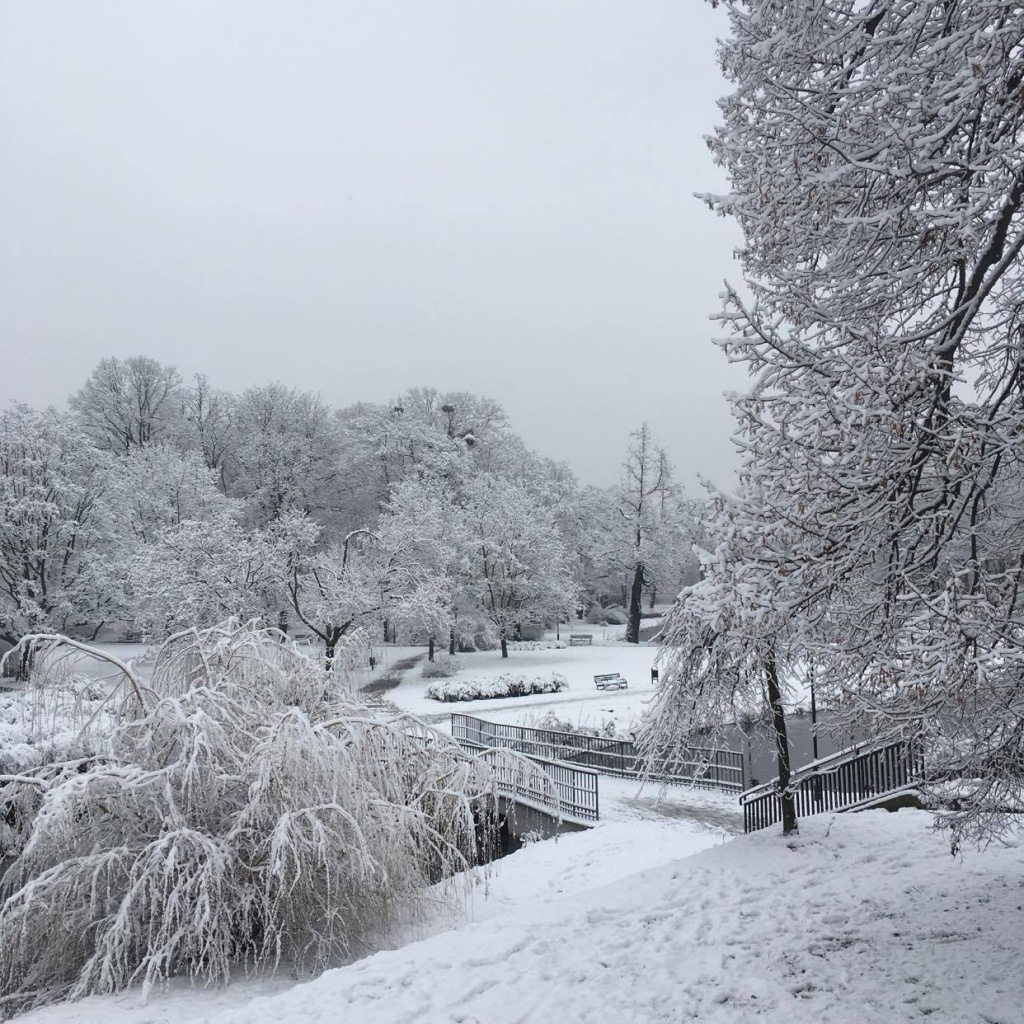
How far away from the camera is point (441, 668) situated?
32.2 m

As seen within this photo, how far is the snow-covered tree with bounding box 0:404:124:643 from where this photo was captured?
93.0 feet

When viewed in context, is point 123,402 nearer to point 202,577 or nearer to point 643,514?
point 202,577

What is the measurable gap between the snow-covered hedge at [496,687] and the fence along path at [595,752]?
22.3 feet

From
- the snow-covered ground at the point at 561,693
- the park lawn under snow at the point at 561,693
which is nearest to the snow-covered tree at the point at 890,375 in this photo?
the park lawn under snow at the point at 561,693

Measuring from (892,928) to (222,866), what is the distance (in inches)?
248

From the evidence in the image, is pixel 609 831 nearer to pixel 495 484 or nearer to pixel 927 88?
pixel 927 88

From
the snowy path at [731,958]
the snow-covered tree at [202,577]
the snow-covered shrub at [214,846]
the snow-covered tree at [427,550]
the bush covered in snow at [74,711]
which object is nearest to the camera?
the snowy path at [731,958]

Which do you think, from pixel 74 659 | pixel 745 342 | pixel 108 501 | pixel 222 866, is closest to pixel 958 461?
pixel 745 342

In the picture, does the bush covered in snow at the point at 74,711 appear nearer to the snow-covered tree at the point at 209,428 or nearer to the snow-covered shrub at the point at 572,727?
the snow-covered shrub at the point at 572,727

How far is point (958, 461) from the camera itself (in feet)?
13.5

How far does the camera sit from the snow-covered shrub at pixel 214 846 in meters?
7.27

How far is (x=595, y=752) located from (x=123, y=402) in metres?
38.8

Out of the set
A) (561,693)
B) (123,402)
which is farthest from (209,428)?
(561,693)

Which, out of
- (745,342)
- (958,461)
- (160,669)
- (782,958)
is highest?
(745,342)
